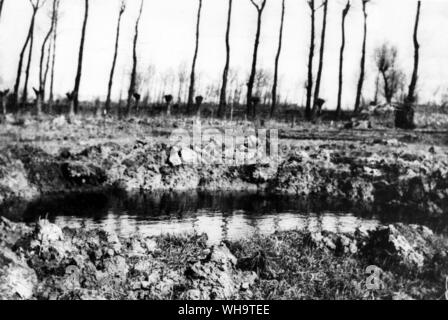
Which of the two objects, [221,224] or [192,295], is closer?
[192,295]

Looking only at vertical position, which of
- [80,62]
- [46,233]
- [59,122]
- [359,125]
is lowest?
[46,233]

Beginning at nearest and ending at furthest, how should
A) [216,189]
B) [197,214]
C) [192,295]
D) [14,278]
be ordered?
[14,278] < [192,295] < [197,214] < [216,189]

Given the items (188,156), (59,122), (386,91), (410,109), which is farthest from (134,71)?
(386,91)

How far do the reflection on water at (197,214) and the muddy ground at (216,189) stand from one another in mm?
1288

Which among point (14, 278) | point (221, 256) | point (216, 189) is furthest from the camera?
point (216, 189)

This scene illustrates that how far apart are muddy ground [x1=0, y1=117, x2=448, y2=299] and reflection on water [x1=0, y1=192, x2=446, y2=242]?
129 cm

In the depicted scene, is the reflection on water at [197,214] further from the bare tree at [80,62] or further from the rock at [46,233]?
the bare tree at [80,62]

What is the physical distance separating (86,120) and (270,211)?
12318 millimetres

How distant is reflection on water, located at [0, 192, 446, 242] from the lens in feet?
36.3

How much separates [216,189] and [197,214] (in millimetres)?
4446

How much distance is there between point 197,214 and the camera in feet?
42.0

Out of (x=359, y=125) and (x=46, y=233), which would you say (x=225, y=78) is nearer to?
(x=359, y=125)
